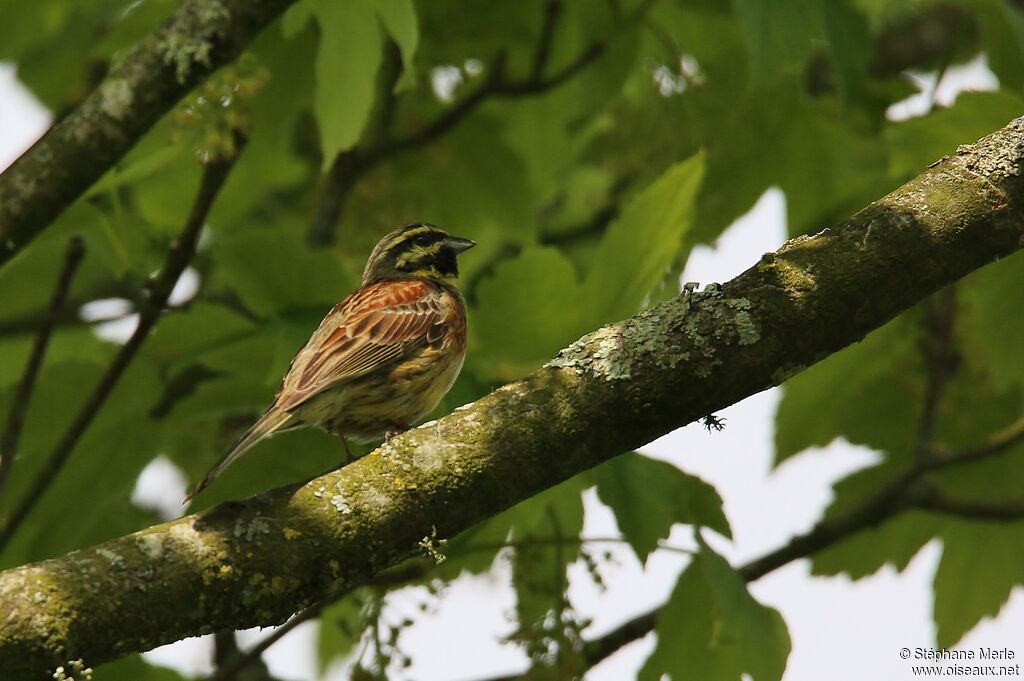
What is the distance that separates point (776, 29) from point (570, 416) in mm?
1882

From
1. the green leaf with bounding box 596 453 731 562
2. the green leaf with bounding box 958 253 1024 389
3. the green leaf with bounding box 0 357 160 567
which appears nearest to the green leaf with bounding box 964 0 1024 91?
the green leaf with bounding box 958 253 1024 389

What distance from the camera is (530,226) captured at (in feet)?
23.9

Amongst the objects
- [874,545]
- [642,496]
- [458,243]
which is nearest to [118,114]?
[642,496]

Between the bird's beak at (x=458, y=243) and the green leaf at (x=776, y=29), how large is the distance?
2.81m

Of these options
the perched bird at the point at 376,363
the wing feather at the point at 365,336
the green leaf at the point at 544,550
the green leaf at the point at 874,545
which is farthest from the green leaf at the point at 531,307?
the green leaf at the point at 874,545

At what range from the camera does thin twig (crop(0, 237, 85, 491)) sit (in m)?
5.23

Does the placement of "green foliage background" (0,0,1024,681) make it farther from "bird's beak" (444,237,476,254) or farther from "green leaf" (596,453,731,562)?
"bird's beak" (444,237,476,254)

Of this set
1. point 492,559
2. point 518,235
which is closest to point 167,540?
point 492,559

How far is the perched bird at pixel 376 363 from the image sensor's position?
5508mm

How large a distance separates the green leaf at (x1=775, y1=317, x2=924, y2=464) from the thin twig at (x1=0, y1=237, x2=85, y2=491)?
367 centimetres

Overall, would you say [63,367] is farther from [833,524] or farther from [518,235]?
[833,524]

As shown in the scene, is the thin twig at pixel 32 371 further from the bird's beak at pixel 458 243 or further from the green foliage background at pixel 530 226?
the bird's beak at pixel 458 243

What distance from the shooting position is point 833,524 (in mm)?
6359

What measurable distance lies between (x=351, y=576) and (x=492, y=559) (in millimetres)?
2233
